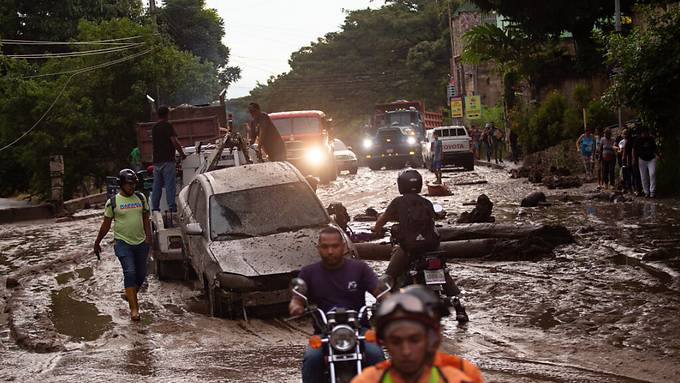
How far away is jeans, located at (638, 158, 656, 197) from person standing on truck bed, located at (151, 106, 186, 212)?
420 inches

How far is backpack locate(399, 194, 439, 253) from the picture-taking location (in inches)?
413

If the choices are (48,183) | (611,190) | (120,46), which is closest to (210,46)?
(120,46)

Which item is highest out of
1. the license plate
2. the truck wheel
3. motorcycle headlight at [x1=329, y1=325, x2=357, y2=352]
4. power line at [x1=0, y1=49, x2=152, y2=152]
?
power line at [x1=0, y1=49, x2=152, y2=152]

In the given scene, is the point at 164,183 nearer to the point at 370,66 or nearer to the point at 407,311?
the point at 407,311

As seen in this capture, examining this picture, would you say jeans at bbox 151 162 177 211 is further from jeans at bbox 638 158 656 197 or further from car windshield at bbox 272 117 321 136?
car windshield at bbox 272 117 321 136

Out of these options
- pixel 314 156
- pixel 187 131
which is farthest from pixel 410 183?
pixel 314 156

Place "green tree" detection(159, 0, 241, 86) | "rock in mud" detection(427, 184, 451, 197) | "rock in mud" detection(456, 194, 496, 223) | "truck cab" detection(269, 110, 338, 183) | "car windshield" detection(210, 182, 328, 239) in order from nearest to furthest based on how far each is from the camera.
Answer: "car windshield" detection(210, 182, 328, 239) → "rock in mud" detection(456, 194, 496, 223) → "rock in mud" detection(427, 184, 451, 197) → "truck cab" detection(269, 110, 338, 183) → "green tree" detection(159, 0, 241, 86)

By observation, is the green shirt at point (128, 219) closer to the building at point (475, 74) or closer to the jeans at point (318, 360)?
the jeans at point (318, 360)

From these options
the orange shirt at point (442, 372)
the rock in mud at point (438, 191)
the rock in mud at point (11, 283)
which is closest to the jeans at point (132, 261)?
the rock in mud at point (11, 283)

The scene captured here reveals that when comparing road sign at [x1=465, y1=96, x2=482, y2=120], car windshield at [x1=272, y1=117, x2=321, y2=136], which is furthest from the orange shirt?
road sign at [x1=465, y1=96, x2=482, y2=120]

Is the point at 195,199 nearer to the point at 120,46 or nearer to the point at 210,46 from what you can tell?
the point at 120,46

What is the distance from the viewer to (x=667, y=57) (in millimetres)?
22672

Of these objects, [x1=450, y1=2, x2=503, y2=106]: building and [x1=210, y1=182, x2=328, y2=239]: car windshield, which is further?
[x1=450, y1=2, x2=503, y2=106]: building

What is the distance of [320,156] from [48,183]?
9311 mm
